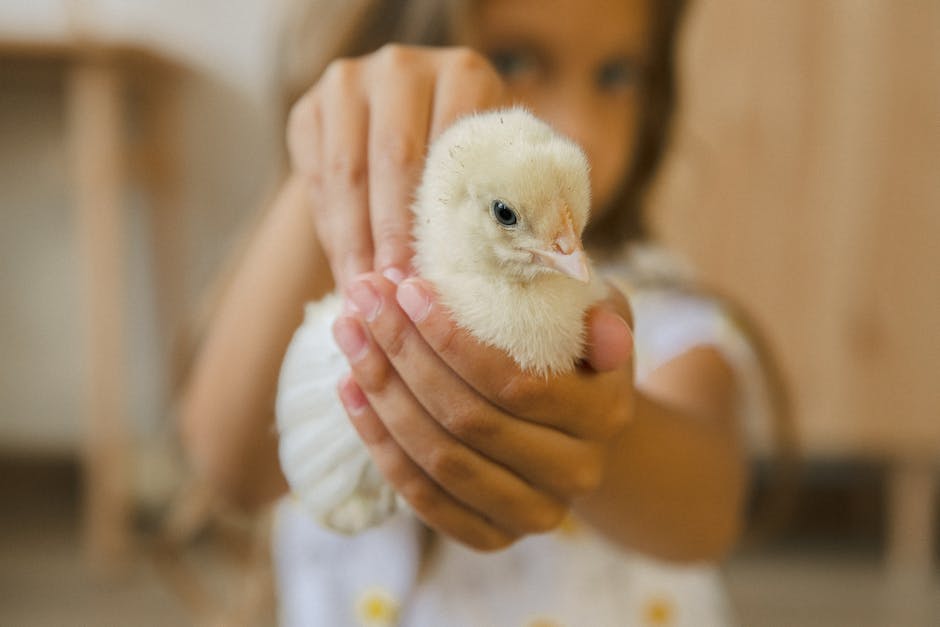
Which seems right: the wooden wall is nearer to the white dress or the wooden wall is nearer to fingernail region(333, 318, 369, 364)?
the white dress

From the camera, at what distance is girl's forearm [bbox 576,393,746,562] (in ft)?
1.33

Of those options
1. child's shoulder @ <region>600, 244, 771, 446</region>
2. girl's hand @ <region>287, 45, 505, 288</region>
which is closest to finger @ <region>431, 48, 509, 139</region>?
girl's hand @ <region>287, 45, 505, 288</region>

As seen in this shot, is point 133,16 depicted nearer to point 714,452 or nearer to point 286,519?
point 286,519

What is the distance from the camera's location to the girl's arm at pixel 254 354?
0.35 meters

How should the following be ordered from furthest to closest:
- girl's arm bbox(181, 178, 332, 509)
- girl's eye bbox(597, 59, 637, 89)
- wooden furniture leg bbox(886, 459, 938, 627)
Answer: wooden furniture leg bbox(886, 459, 938, 627) < girl's eye bbox(597, 59, 637, 89) < girl's arm bbox(181, 178, 332, 509)

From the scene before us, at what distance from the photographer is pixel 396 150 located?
11.1 inches

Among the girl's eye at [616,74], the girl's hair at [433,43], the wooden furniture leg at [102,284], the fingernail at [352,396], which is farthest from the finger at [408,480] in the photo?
the wooden furniture leg at [102,284]

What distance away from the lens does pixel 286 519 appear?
2.00ft

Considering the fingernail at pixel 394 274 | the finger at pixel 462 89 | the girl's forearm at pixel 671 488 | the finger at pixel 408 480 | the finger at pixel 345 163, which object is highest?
the finger at pixel 462 89

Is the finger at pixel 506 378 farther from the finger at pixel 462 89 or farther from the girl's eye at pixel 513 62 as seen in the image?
the girl's eye at pixel 513 62

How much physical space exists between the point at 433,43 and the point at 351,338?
0.22 m

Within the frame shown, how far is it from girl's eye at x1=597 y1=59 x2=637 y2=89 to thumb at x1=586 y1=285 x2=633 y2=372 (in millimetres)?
220

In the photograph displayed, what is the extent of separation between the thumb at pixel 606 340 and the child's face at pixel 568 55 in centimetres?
13

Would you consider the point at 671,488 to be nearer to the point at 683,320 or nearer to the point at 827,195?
the point at 683,320
